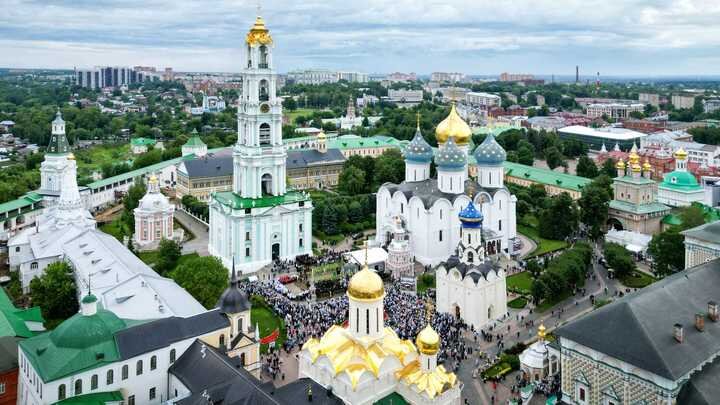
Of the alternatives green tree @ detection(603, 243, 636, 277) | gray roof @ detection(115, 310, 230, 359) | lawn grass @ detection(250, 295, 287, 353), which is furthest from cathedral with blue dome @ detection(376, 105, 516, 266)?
gray roof @ detection(115, 310, 230, 359)

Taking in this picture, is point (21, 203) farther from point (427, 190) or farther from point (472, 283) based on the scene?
point (472, 283)

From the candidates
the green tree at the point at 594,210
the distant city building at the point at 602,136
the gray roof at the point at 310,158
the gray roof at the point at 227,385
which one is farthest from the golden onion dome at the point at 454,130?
the distant city building at the point at 602,136

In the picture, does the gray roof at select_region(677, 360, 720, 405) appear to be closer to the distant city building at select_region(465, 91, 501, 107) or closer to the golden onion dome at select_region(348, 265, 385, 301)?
the golden onion dome at select_region(348, 265, 385, 301)

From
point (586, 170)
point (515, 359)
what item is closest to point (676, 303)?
point (515, 359)

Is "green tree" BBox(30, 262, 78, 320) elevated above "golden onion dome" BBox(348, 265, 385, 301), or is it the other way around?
"golden onion dome" BBox(348, 265, 385, 301)

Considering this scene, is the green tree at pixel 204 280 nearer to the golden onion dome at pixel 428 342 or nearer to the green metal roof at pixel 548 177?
the golden onion dome at pixel 428 342

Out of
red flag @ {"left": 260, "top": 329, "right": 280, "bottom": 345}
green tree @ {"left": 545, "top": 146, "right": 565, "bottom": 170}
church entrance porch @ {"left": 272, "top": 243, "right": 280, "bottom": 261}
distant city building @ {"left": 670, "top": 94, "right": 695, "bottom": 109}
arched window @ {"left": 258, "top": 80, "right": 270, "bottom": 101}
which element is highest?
distant city building @ {"left": 670, "top": 94, "right": 695, "bottom": 109}

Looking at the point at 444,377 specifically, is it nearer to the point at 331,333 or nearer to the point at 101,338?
the point at 331,333
